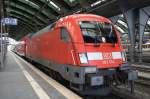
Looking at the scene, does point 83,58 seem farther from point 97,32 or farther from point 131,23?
point 131,23

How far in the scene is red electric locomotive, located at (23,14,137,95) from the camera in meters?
9.53

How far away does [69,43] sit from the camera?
10273 millimetres

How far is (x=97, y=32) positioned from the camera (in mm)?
10625

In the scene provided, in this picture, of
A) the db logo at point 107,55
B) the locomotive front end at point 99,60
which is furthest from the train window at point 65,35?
the db logo at point 107,55

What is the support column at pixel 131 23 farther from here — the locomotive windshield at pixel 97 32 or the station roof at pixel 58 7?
the locomotive windshield at pixel 97 32

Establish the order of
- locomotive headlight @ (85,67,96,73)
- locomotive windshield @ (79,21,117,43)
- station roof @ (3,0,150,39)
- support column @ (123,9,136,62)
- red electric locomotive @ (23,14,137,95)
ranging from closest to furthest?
locomotive headlight @ (85,67,96,73) < red electric locomotive @ (23,14,137,95) < locomotive windshield @ (79,21,117,43) < station roof @ (3,0,150,39) < support column @ (123,9,136,62)

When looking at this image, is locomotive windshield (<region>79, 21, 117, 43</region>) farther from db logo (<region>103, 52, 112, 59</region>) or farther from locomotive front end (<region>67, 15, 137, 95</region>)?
db logo (<region>103, 52, 112, 59</region>)

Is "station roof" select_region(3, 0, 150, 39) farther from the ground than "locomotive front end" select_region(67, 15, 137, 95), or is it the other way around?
"station roof" select_region(3, 0, 150, 39)

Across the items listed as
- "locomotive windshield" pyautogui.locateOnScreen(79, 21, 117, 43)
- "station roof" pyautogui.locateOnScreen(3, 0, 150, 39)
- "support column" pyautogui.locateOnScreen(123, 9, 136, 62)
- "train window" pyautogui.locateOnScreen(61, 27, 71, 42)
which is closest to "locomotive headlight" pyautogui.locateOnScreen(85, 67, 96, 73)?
"locomotive windshield" pyautogui.locateOnScreen(79, 21, 117, 43)

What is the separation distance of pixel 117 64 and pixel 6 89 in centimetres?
391

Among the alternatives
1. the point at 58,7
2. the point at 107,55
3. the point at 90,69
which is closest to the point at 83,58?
the point at 90,69

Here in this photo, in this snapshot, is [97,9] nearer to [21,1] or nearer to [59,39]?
[59,39]

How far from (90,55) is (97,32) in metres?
1.20

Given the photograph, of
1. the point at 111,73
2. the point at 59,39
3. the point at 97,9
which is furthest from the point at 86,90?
the point at 97,9
